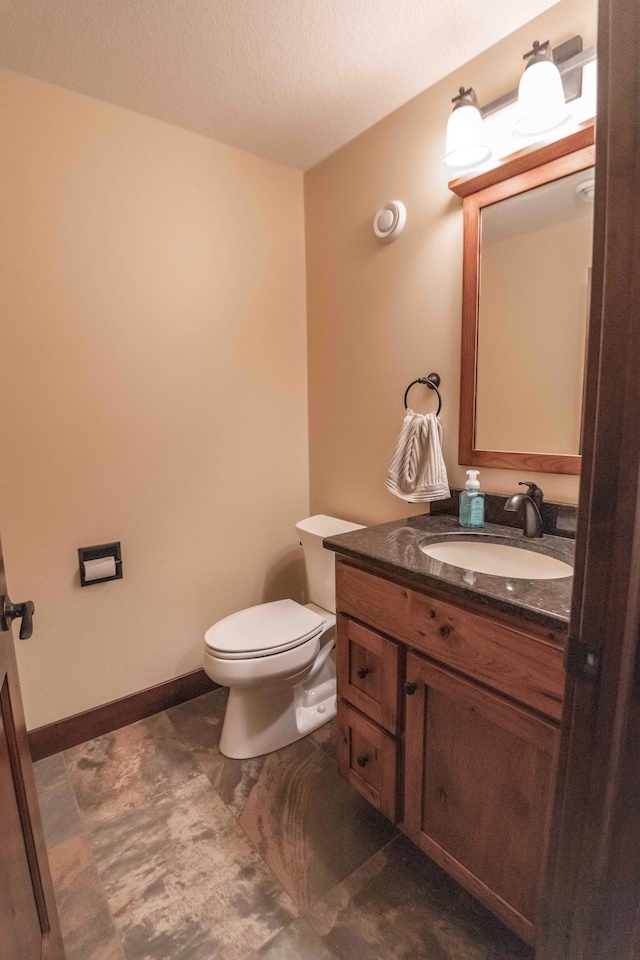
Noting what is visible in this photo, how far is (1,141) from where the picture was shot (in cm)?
145

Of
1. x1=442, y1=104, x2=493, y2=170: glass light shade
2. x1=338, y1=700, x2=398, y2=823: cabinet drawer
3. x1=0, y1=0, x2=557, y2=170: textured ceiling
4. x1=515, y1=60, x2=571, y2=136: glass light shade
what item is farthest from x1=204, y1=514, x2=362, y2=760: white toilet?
x1=0, y1=0, x2=557, y2=170: textured ceiling

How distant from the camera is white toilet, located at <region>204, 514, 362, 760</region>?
62.0 inches

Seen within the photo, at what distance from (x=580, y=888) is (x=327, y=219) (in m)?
2.27

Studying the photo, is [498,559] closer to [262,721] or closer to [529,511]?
[529,511]

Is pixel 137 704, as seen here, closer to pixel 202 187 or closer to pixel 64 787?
pixel 64 787

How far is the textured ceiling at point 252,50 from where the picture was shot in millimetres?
1267

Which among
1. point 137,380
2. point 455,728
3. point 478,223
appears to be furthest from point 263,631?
point 478,223

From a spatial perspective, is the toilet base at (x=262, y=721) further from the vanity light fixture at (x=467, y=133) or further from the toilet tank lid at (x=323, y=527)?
the vanity light fixture at (x=467, y=133)

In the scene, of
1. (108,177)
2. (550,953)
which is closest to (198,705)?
(550,953)

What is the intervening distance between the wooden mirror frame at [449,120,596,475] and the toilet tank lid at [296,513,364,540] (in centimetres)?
60

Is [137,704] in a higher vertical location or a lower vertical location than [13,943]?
lower

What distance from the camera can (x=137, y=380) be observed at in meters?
1.78

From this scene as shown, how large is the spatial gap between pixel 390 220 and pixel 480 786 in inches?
72.1

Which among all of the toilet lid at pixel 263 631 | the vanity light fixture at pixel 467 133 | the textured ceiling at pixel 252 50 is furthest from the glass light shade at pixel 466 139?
the toilet lid at pixel 263 631
